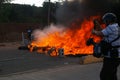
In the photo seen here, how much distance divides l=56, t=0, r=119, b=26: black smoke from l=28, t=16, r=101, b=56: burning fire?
0.57 metres

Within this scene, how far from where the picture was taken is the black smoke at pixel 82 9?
59.5 feet

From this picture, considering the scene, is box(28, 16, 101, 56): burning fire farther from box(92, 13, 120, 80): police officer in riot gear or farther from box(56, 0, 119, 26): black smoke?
box(92, 13, 120, 80): police officer in riot gear

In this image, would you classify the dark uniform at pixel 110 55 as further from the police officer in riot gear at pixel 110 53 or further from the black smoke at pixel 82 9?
the black smoke at pixel 82 9

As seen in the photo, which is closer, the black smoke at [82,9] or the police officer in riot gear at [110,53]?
the police officer in riot gear at [110,53]

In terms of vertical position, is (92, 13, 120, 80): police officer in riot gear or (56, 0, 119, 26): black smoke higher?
(56, 0, 119, 26): black smoke

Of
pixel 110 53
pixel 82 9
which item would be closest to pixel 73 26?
pixel 82 9

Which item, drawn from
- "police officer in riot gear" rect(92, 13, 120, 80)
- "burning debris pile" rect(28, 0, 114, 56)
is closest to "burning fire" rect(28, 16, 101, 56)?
"burning debris pile" rect(28, 0, 114, 56)

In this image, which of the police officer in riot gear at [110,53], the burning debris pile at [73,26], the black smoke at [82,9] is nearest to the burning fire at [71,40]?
the burning debris pile at [73,26]

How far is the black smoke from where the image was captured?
714 inches

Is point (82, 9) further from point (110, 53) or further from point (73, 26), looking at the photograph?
point (110, 53)

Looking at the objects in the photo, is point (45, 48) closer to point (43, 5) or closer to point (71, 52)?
point (71, 52)

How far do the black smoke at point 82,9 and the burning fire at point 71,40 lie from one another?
0.57 meters

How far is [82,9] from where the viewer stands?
18.5 meters

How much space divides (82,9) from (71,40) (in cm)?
237
